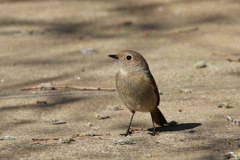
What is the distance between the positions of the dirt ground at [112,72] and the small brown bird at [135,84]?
0.98 feet

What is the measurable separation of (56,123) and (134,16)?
529 centimetres

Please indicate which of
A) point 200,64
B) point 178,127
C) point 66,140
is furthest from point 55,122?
point 200,64

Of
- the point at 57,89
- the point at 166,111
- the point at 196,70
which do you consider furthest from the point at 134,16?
the point at 166,111

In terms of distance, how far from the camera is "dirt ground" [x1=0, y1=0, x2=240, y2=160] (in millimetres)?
4113

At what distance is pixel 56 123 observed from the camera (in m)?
4.90

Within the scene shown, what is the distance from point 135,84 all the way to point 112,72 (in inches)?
87.1

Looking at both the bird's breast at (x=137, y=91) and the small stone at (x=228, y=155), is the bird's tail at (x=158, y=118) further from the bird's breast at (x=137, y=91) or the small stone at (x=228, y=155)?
the small stone at (x=228, y=155)

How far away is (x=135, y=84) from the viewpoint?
14.8ft

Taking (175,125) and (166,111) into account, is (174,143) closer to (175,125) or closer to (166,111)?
(175,125)

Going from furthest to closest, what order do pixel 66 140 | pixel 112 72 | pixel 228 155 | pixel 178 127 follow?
pixel 112 72
pixel 178 127
pixel 66 140
pixel 228 155

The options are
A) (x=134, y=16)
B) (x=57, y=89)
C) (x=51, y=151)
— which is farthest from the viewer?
(x=134, y=16)

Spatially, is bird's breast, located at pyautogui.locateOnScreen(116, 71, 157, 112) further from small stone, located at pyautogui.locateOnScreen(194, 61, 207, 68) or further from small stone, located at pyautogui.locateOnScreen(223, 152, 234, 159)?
small stone, located at pyautogui.locateOnScreen(194, 61, 207, 68)

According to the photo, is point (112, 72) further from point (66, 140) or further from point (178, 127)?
point (66, 140)

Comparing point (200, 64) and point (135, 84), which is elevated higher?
point (135, 84)
